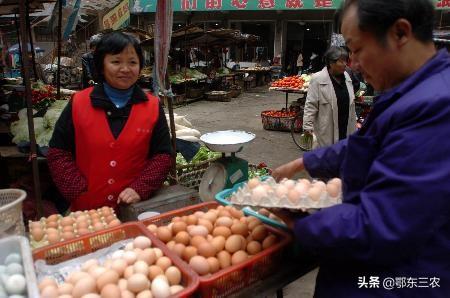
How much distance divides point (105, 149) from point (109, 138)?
8cm

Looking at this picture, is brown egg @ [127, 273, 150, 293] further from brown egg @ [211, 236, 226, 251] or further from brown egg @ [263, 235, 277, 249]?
brown egg @ [263, 235, 277, 249]

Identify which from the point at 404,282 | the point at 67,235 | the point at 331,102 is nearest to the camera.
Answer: the point at 404,282

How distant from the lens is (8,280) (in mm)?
1241

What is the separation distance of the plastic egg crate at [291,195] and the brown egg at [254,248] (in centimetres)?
21

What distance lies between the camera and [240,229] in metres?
1.62

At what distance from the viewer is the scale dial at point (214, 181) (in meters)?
2.83

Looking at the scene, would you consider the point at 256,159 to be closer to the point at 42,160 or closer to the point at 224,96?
the point at 42,160

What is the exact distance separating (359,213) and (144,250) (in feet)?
2.79

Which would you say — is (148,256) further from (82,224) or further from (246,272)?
(82,224)

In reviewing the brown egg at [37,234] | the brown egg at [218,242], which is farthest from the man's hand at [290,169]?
the brown egg at [37,234]

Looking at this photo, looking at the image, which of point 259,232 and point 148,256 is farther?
point 259,232

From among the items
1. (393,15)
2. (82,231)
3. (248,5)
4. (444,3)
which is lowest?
(82,231)

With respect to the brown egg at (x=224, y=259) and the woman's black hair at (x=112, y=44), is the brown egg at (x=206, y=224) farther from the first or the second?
the woman's black hair at (x=112, y=44)

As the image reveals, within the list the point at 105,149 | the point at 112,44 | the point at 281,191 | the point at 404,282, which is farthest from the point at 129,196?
the point at 404,282
